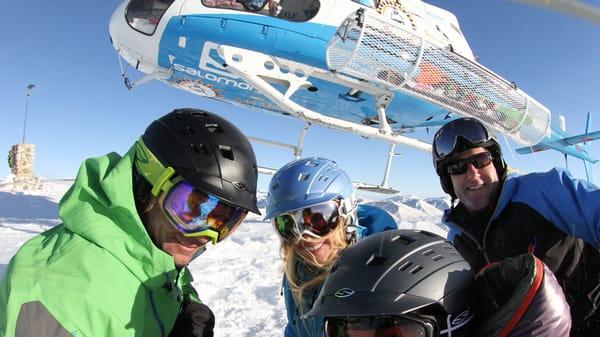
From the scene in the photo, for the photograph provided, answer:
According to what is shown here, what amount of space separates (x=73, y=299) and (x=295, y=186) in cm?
135

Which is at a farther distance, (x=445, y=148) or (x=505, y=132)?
(x=505, y=132)

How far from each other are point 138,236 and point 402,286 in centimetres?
92

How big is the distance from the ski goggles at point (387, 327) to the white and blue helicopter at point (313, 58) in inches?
212

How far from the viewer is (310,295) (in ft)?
6.23

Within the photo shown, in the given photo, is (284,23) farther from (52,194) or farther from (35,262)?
(52,194)

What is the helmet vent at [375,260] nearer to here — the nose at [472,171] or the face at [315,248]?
the face at [315,248]

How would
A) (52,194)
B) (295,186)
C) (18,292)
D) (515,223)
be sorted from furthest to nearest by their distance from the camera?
(52,194)
(295,186)
(515,223)
(18,292)

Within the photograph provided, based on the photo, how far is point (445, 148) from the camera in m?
2.35

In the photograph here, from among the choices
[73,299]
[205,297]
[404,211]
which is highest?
[73,299]

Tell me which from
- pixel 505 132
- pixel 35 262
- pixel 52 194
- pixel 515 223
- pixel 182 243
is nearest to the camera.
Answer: pixel 35 262

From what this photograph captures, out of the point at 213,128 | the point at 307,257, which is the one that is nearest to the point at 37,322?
the point at 213,128

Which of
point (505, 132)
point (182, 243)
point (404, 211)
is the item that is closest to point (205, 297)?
point (182, 243)

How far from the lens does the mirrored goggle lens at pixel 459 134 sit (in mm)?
2289

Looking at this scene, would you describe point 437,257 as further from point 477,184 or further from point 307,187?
point 477,184
